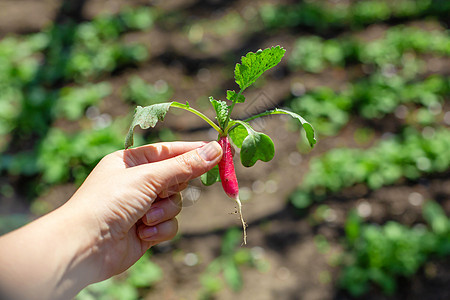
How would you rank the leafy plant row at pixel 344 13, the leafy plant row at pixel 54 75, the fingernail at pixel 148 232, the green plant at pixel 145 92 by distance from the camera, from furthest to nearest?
1. the leafy plant row at pixel 344 13
2. the green plant at pixel 145 92
3. the leafy plant row at pixel 54 75
4. the fingernail at pixel 148 232

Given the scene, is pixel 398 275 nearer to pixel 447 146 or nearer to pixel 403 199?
pixel 403 199

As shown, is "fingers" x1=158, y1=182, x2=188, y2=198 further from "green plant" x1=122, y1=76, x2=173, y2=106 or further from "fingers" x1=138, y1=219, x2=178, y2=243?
"green plant" x1=122, y1=76, x2=173, y2=106

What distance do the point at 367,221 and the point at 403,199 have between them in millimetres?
365

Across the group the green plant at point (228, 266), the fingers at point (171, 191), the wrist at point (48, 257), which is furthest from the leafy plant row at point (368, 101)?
the wrist at point (48, 257)

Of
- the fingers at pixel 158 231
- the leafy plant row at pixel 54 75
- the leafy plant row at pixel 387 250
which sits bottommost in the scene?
the leafy plant row at pixel 387 250

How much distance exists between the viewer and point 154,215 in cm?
158

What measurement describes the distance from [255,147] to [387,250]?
6.11 feet

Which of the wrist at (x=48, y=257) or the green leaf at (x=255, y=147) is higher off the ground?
the green leaf at (x=255, y=147)

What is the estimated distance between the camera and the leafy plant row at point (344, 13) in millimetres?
4660

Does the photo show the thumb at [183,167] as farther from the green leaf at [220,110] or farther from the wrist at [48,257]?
the wrist at [48,257]

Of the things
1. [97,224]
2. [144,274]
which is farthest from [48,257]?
[144,274]

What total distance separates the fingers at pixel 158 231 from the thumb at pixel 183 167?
0.30m

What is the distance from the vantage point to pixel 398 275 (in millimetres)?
2652

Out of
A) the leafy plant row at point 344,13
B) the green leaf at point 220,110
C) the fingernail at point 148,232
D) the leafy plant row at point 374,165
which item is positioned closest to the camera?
the green leaf at point 220,110
